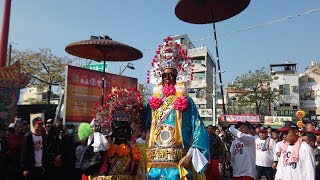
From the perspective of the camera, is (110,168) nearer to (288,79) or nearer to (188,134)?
(188,134)

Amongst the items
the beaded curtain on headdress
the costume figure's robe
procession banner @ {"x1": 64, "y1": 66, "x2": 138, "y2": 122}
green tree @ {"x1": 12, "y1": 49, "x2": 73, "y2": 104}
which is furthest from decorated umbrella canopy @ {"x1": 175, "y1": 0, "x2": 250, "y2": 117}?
green tree @ {"x1": 12, "y1": 49, "x2": 73, "y2": 104}

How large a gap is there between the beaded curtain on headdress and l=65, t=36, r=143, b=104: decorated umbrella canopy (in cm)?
207

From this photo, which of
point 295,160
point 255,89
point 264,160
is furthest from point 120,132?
point 255,89

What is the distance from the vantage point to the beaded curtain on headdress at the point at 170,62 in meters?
5.09

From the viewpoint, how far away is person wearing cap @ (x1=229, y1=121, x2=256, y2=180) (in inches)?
299

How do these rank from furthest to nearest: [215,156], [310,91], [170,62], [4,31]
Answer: [310,91] → [4,31] → [215,156] → [170,62]

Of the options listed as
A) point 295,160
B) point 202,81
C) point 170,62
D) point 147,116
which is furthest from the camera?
point 202,81

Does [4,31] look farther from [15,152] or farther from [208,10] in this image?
[208,10]

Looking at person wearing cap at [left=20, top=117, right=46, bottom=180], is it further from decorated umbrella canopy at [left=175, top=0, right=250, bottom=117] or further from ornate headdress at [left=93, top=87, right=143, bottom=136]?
decorated umbrella canopy at [left=175, top=0, right=250, bottom=117]

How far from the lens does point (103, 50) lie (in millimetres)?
7414

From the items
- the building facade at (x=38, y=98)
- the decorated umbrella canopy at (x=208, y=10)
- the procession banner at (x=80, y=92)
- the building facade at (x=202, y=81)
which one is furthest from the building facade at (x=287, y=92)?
the decorated umbrella canopy at (x=208, y=10)

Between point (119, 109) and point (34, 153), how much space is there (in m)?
3.59

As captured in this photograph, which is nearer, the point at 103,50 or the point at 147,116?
the point at 147,116

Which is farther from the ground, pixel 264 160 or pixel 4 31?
pixel 4 31
